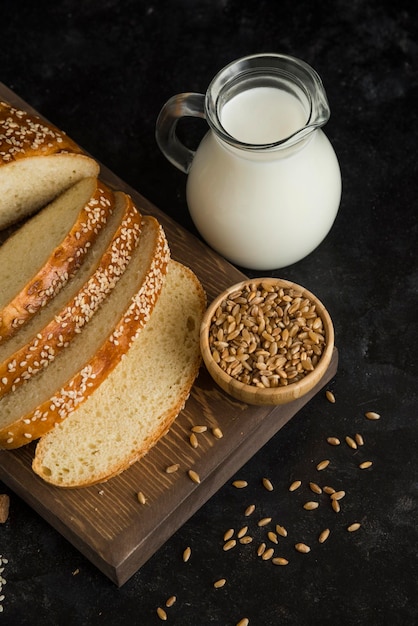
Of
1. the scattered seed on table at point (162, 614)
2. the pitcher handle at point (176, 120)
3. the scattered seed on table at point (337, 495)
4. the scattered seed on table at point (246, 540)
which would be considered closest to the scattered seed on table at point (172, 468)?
the scattered seed on table at point (246, 540)

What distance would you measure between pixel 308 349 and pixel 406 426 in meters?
0.59

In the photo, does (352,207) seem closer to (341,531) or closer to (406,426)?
(406,426)

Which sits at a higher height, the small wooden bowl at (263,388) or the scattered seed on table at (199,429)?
the small wooden bowl at (263,388)

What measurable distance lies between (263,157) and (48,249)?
87cm

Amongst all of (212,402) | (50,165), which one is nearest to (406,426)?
(212,402)

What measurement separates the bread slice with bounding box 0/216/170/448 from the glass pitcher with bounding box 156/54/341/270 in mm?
303

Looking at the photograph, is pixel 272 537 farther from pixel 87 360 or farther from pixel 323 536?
pixel 87 360

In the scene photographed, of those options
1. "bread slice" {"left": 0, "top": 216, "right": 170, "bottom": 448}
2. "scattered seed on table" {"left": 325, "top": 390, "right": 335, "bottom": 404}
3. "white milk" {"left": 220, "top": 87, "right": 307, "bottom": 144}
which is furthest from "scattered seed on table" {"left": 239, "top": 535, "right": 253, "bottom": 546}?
"white milk" {"left": 220, "top": 87, "right": 307, "bottom": 144}

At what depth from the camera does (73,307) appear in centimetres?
364

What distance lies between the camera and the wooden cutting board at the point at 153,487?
353 centimetres

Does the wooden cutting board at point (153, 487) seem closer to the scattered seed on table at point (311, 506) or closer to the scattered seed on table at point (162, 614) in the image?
the scattered seed on table at point (162, 614)

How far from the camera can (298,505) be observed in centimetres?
377

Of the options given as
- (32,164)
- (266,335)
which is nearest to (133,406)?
(266,335)

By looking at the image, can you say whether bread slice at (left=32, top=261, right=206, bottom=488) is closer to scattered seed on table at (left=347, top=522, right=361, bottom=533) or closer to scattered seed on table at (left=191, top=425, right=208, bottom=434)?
scattered seed on table at (left=191, top=425, right=208, bottom=434)
